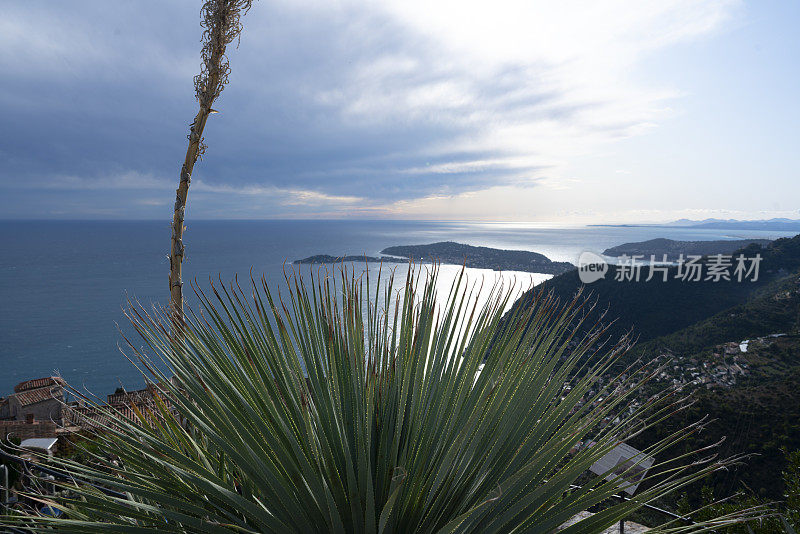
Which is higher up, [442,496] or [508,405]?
[508,405]

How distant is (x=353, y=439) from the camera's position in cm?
139

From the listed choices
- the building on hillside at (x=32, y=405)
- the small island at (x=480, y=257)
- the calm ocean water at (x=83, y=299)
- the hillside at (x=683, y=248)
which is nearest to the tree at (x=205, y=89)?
the calm ocean water at (x=83, y=299)

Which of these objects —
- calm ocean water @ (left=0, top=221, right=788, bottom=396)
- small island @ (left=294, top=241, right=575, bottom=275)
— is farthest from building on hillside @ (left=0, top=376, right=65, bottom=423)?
small island @ (left=294, top=241, right=575, bottom=275)

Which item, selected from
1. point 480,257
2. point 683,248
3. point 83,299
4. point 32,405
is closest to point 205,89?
point 32,405

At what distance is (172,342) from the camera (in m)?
1.44

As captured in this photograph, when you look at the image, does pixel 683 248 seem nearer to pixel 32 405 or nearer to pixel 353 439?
pixel 32 405

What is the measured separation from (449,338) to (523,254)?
58.5 m

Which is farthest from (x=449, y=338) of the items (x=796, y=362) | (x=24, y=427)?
(x=796, y=362)

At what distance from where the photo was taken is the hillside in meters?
55.9

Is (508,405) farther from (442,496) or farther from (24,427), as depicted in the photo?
(24,427)

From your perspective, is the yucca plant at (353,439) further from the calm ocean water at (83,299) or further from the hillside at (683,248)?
the hillside at (683,248)

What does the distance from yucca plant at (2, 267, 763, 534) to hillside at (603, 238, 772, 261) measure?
6382 cm

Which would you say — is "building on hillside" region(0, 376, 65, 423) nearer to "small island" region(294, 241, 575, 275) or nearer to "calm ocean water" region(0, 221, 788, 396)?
"calm ocean water" region(0, 221, 788, 396)

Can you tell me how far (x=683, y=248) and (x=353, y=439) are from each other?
76119 millimetres
